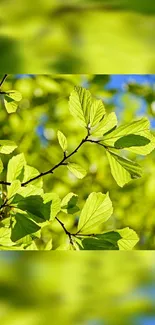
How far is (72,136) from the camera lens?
132 cm

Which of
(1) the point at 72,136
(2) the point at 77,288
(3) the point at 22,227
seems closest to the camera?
(2) the point at 77,288

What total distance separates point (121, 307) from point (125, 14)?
23 centimetres

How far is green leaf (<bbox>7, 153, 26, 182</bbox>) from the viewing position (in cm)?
48

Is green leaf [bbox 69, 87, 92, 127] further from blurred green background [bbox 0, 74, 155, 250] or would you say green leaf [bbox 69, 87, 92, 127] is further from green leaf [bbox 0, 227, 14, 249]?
blurred green background [bbox 0, 74, 155, 250]

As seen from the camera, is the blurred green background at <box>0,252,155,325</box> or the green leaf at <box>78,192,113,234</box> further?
the green leaf at <box>78,192,113,234</box>

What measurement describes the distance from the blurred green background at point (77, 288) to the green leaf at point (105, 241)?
95mm

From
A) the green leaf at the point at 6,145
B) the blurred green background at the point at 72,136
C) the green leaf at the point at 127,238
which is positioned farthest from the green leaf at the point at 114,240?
the blurred green background at the point at 72,136

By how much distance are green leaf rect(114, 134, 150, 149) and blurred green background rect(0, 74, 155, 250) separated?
2.24 ft

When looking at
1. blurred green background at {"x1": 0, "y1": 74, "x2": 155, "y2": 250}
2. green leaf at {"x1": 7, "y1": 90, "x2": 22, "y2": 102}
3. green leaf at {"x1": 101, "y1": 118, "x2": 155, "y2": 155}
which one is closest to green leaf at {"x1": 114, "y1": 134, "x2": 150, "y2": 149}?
green leaf at {"x1": 101, "y1": 118, "x2": 155, "y2": 155}

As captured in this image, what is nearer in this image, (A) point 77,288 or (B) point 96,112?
(A) point 77,288

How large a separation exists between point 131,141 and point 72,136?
2.91 feet

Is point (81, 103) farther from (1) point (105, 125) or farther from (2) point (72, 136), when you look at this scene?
(2) point (72, 136)

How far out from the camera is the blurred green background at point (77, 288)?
298 mm

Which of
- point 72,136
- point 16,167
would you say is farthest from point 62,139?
point 72,136
